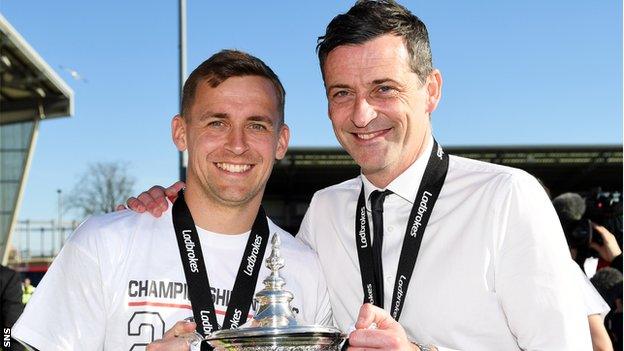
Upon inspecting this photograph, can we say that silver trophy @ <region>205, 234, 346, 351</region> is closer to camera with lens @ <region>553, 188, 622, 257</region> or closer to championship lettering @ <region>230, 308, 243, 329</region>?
championship lettering @ <region>230, 308, 243, 329</region>

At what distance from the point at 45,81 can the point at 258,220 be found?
36.1 m

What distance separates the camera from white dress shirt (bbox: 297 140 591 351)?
2518 millimetres

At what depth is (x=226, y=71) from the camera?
289cm

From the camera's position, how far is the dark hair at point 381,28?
9.04ft

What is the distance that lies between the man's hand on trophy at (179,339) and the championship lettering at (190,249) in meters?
0.58

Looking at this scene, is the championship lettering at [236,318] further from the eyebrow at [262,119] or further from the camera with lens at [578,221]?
the camera with lens at [578,221]

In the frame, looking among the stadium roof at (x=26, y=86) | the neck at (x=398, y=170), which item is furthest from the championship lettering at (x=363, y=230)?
the stadium roof at (x=26, y=86)

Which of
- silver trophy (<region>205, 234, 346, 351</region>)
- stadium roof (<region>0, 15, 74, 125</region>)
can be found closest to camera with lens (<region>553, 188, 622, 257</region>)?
silver trophy (<region>205, 234, 346, 351</region>)

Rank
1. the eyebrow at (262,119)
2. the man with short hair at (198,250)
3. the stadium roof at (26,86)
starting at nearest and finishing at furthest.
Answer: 1. the man with short hair at (198,250)
2. the eyebrow at (262,119)
3. the stadium roof at (26,86)

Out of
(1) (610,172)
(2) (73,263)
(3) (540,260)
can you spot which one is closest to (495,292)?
(3) (540,260)

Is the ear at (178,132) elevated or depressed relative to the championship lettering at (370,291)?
elevated

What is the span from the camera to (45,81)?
36969 mm

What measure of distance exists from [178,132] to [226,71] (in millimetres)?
322

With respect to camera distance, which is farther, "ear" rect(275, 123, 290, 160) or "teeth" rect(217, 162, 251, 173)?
"ear" rect(275, 123, 290, 160)
